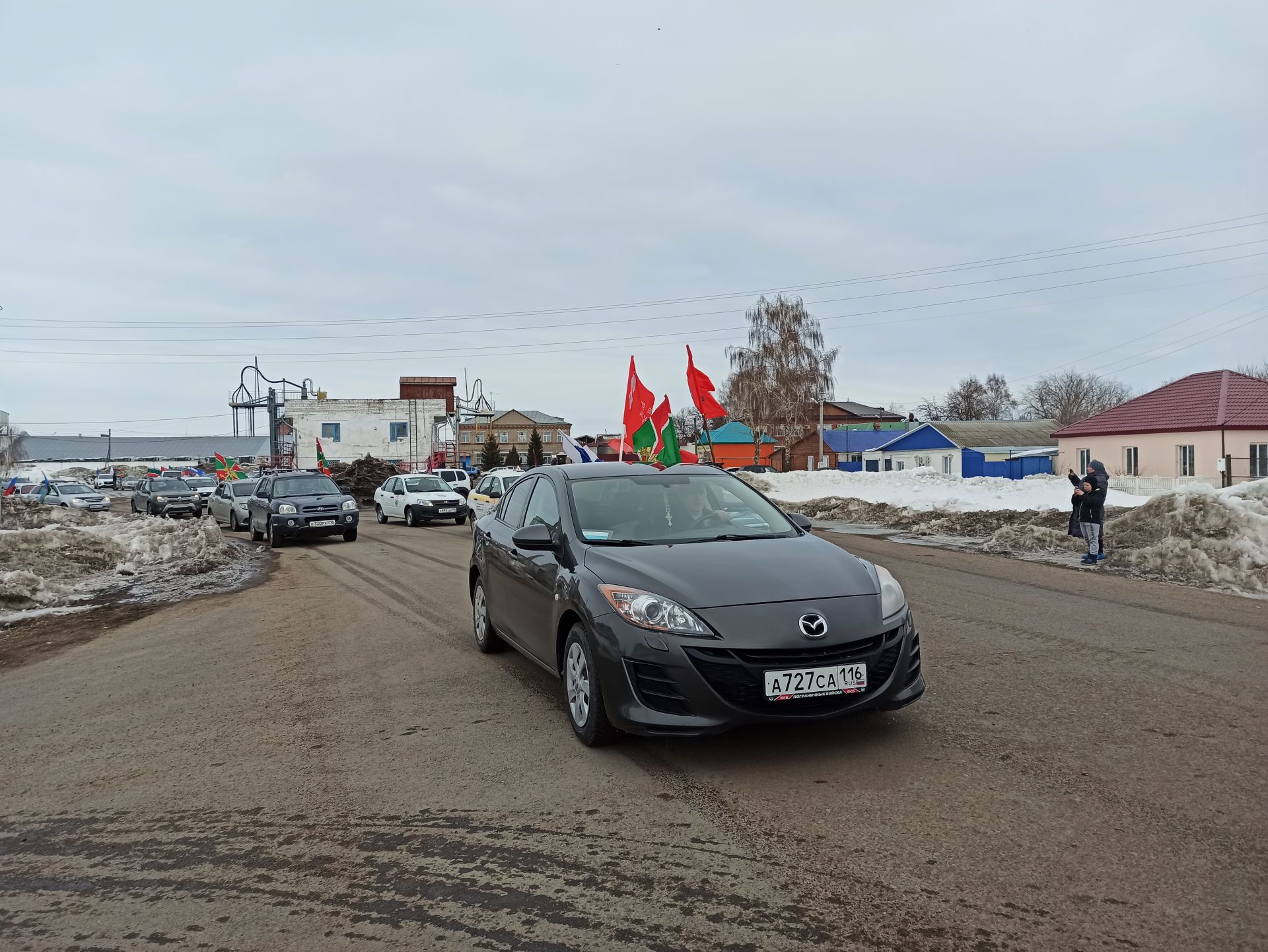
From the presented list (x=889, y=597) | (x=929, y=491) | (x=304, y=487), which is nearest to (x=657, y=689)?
(x=889, y=597)

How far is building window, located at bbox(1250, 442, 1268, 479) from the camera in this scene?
109ft

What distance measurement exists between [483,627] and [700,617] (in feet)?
11.3

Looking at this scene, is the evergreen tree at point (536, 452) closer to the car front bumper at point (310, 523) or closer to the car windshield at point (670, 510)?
the car front bumper at point (310, 523)

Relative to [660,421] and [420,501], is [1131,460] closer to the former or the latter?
[660,421]

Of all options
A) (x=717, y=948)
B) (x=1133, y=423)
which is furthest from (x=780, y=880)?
(x=1133, y=423)

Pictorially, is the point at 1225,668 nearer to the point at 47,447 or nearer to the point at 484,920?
the point at 484,920

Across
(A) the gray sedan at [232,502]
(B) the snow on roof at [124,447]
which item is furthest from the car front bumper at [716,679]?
(B) the snow on roof at [124,447]

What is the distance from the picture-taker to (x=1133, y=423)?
37688 millimetres

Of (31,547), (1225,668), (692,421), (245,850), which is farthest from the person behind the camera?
(692,421)

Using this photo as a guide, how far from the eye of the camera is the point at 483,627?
725cm

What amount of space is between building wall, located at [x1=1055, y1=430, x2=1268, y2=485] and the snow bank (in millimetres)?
6545

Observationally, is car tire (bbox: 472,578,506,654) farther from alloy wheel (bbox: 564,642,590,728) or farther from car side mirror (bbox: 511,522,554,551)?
alloy wheel (bbox: 564,642,590,728)

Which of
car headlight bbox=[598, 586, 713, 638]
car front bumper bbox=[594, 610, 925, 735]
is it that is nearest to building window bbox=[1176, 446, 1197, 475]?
car front bumper bbox=[594, 610, 925, 735]

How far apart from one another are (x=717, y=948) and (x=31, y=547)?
1463cm
